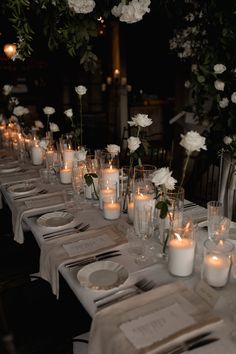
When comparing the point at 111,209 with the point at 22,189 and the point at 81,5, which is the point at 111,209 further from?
the point at 81,5

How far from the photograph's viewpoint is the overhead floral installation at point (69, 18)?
5.51 ft

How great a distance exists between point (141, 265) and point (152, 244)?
0.19 meters

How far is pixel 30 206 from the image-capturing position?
6.69 ft

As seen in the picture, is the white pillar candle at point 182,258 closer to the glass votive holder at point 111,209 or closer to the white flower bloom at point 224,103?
the glass votive holder at point 111,209

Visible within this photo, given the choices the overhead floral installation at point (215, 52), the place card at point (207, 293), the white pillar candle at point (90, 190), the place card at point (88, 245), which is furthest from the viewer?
the overhead floral installation at point (215, 52)

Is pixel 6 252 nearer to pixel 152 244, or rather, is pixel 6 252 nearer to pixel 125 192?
pixel 125 192

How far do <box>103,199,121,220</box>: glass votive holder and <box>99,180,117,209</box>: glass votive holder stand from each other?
0.02m

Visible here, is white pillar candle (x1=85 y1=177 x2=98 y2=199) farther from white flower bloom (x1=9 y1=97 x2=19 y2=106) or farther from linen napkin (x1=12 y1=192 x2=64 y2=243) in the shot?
white flower bloom (x1=9 y1=97 x2=19 y2=106)

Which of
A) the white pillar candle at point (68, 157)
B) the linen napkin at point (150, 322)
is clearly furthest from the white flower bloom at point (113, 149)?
the linen napkin at point (150, 322)

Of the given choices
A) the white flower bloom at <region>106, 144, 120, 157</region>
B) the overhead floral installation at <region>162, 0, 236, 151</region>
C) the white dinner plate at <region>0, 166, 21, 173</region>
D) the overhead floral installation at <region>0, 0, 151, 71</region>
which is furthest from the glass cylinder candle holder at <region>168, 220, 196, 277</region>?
the white dinner plate at <region>0, 166, 21, 173</region>

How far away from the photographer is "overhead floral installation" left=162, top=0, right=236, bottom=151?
2271 millimetres

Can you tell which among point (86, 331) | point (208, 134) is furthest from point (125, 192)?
point (208, 134)

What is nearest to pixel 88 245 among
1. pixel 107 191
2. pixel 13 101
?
pixel 107 191

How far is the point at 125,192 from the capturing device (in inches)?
77.0
